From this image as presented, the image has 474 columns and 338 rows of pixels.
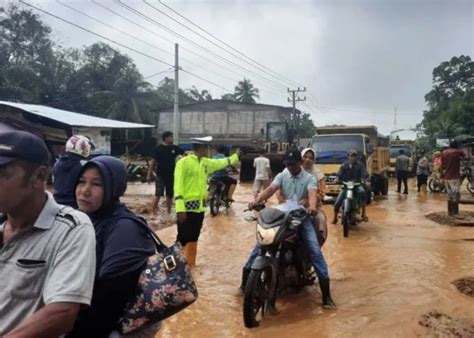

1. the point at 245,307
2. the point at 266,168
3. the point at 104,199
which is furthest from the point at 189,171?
the point at 266,168

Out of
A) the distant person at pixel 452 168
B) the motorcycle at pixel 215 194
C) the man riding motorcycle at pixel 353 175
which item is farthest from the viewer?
the motorcycle at pixel 215 194

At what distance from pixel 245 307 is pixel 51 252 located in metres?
3.03

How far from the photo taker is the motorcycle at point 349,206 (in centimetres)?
931

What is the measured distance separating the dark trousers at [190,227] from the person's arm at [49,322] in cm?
466

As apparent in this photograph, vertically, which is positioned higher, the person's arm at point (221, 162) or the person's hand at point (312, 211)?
the person's arm at point (221, 162)

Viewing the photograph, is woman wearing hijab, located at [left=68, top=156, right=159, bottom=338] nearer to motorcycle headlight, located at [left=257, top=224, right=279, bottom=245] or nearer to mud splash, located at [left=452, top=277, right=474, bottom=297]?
motorcycle headlight, located at [left=257, top=224, right=279, bottom=245]

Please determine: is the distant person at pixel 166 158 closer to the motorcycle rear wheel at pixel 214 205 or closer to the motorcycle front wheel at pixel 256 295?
the motorcycle rear wheel at pixel 214 205

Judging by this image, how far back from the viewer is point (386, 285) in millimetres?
5902

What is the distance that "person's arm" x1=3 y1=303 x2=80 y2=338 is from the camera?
1.50 m

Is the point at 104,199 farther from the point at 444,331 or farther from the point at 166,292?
the point at 444,331

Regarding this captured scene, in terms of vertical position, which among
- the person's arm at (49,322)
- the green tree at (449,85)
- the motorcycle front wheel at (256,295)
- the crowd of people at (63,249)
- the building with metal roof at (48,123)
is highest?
the green tree at (449,85)

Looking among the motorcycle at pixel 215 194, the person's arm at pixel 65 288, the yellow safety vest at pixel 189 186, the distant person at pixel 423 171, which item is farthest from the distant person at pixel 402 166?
the person's arm at pixel 65 288

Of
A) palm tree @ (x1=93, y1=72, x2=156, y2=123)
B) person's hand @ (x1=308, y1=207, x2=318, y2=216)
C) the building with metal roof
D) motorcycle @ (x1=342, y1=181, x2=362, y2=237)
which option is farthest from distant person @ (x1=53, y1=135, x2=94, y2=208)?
palm tree @ (x1=93, y1=72, x2=156, y2=123)

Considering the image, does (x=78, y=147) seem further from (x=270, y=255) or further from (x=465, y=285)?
(x=465, y=285)
